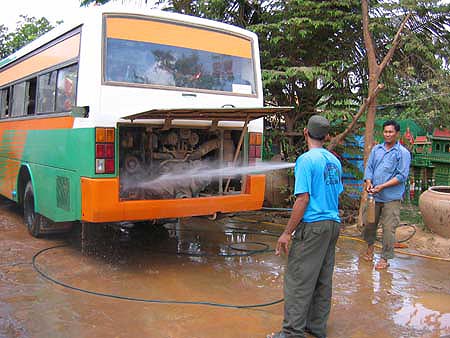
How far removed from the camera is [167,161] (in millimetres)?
5855

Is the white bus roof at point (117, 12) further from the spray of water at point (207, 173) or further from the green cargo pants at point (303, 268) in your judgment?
the green cargo pants at point (303, 268)

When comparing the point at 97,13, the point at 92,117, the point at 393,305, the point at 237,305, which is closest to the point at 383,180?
the point at 393,305

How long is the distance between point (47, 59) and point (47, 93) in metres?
0.49

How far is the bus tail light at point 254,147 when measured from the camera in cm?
639

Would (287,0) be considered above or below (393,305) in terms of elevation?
above

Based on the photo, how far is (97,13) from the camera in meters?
5.27

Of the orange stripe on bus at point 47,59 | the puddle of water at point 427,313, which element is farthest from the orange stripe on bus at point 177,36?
the puddle of water at point 427,313

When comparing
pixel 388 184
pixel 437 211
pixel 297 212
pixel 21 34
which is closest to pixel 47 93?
pixel 297 212

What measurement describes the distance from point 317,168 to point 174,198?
8.40 feet

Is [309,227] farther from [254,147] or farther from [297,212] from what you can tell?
[254,147]

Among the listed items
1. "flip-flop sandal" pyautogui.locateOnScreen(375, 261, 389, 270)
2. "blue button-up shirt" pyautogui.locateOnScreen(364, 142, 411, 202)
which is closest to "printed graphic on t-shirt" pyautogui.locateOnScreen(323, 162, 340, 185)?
"blue button-up shirt" pyautogui.locateOnScreen(364, 142, 411, 202)

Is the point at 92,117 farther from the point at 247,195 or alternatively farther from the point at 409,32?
the point at 409,32

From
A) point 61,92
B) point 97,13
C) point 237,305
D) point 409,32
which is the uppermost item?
point 409,32

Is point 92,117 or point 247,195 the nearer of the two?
point 92,117
